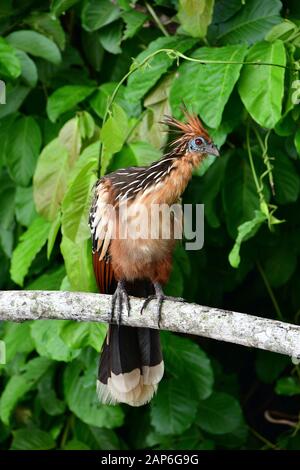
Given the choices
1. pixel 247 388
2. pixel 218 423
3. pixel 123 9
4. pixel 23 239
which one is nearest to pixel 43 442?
pixel 218 423

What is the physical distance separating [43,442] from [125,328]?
90 cm

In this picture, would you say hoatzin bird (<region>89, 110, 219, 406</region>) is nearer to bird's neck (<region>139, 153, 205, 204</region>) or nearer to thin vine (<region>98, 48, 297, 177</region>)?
bird's neck (<region>139, 153, 205, 204</region>)

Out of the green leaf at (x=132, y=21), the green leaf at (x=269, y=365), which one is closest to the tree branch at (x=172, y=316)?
the green leaf at (x=132, y=21)

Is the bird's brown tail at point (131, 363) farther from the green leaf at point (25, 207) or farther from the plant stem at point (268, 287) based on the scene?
the plant stem at point (268, 287)

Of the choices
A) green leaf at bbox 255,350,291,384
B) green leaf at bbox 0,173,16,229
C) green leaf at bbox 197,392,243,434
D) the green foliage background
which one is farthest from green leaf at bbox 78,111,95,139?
green leaf at bbox 255,350,291,384

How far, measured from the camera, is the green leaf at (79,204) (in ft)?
9.45

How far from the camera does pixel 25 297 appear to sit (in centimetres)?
263

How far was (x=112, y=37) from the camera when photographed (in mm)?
3508

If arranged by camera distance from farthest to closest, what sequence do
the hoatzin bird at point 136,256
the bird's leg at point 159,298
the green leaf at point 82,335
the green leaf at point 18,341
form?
the green leaf at point 18,341 → the green leaf at point 82,335 → the hoatzin bird at point 136,256 → the bird's leg at point 159,298

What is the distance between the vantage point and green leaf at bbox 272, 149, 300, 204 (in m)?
3.30

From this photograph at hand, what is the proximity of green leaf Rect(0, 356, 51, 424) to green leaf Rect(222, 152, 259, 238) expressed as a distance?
3.12 ft

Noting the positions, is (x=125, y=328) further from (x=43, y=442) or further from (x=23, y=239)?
(x=43, y=442)

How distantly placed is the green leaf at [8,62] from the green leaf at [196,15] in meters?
0.58

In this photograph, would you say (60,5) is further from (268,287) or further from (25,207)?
(268,287)
